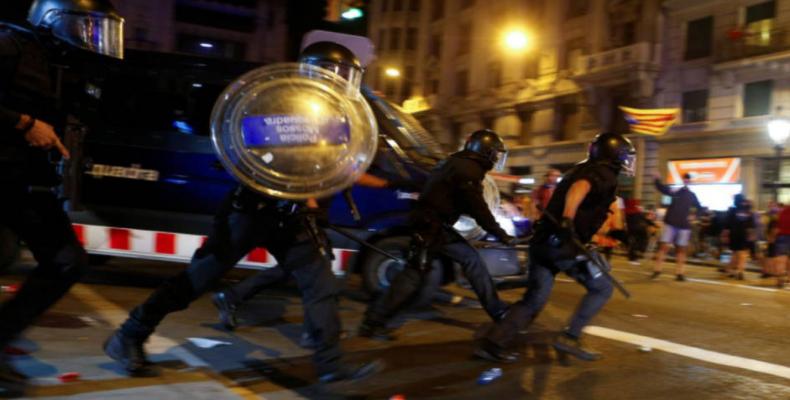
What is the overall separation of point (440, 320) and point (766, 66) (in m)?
20.7

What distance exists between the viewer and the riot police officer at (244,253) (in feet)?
13.0

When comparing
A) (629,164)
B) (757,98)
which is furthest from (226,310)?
(757,98)

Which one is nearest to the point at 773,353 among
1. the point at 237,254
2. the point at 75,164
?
the point at 237,254

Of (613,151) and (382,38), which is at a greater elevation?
(382,38)

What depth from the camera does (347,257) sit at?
6809 mm

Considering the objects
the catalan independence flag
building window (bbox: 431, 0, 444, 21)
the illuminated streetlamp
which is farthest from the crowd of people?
the illuminated streetlamp

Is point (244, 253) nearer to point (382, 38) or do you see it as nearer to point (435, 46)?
point (435, 46)

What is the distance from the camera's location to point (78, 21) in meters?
3.68

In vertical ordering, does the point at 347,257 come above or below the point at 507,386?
above

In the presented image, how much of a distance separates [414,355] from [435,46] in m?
38.2

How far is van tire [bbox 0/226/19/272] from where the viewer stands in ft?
18.1

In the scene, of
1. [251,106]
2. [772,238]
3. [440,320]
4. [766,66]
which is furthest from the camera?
[766,66]

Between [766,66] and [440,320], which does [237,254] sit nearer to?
[440,320]

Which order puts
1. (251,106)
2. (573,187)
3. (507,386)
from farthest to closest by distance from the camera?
(573,187), (507,386), (251,106)
